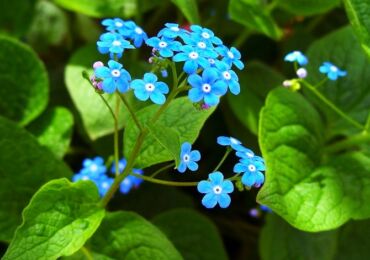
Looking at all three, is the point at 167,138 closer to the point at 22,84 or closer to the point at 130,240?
the point at 130,240

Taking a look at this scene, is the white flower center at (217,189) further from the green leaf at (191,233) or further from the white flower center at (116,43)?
the green leaf at (191,233)

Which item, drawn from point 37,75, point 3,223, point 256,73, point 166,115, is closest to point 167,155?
point 166,115

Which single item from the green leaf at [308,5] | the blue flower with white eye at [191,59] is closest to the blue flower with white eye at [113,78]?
the blue flower with white eye at [191,59]

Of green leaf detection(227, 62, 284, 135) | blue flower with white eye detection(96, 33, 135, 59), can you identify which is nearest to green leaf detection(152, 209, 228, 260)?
green leaf detection(227, 62, 284, 135)

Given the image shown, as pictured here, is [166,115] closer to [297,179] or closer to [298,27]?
[297,179]

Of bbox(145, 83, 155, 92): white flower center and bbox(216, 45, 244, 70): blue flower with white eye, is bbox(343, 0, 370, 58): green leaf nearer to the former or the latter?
bbox(216, 45, 244, 70): blue flower with white eye

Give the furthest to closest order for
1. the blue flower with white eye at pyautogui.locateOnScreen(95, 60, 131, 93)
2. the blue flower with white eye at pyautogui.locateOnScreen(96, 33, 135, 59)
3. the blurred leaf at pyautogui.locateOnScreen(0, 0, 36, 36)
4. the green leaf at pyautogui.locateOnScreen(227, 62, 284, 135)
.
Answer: the blurred leaf at pyautogui.locateOnScreen(0, 0, 36, 36) → the green leaf at pyautogui.locateOnScreen(227, 62, 284, 135) → the blue flower with white eye at pyautogui.locateOnScreen(96, 33, 135, 59) → the blue flower with white eye at pyautogui.locateOnScreen(95, 60, 131, 93)

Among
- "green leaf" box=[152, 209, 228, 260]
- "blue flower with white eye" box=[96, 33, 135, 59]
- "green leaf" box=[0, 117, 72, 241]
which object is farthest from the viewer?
"green leaf" box=[152, 209, 228, 260]
